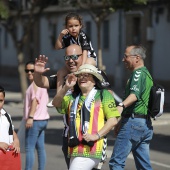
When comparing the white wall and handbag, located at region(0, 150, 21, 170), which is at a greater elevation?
handbag, located at region(0, 150, 21, 170)

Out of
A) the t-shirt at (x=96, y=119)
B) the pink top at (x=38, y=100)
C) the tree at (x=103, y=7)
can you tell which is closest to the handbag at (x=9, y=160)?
the t-shirt at (x=96, y=119)

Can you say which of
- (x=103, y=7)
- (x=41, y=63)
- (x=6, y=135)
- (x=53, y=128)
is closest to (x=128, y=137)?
(x=6, y=135)

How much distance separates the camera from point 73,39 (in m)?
7.86

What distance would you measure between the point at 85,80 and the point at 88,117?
0.35m

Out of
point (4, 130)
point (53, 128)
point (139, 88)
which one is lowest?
point (53, 128)

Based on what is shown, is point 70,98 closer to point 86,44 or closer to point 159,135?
point 86,44

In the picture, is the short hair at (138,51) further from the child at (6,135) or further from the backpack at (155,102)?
the child at (6,135)

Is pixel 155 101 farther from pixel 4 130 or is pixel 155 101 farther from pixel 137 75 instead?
pixel 4 130

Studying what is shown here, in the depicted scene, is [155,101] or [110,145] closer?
[155,101]

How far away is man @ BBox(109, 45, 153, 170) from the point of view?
9.14 m

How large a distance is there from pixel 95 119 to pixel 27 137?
4016 millimetres

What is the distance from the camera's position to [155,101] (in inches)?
362

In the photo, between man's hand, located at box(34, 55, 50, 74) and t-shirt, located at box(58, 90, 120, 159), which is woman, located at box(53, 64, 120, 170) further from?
man's hand, located at box(34, 55, 50, 74)

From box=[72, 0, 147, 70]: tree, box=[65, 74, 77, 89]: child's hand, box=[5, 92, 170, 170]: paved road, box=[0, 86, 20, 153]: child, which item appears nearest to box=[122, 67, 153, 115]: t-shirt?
box=[0, 86, 20, 153]: child
